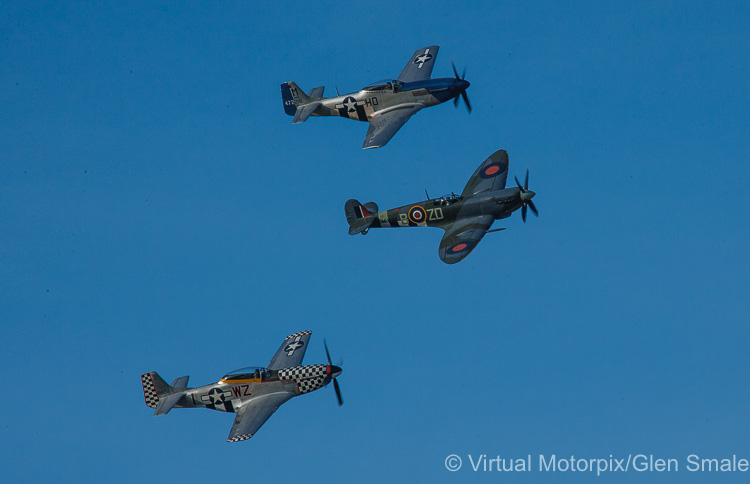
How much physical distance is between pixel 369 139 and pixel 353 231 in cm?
558

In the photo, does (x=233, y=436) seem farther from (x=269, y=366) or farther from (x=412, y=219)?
(x=412, y=219)

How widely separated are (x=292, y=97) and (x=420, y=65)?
876cm

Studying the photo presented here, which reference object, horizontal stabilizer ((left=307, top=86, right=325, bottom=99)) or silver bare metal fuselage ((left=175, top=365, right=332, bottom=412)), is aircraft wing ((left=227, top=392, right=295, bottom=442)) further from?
horizontal stabilizer ((left=307, top=86, right=325, bottom=99))

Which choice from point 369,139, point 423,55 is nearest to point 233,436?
point 369,139

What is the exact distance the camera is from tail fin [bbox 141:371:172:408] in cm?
6125

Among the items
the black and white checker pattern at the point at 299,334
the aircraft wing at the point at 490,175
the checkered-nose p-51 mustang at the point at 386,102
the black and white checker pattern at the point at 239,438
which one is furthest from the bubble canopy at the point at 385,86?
the black and white checker pattern at the point at 239,438

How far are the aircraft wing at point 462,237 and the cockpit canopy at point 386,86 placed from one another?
1037 cm

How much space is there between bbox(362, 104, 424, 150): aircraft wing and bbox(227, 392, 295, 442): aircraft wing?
1568cm

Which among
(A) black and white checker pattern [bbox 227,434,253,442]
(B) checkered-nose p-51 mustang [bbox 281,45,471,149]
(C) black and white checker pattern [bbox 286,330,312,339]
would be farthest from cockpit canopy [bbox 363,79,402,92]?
(A) black and white checker pattern [bbox 227,434,253,442]

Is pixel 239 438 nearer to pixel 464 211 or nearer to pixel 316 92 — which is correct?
pixel 464 211

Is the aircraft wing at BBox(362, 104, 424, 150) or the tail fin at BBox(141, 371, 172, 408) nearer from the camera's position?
the tail fin at BBox(141, 371, 172, 408)

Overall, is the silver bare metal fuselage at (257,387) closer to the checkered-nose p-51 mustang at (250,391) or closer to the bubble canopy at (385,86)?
the checkered-nose p-51 mustang at (250,391)

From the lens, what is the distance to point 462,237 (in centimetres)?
6147

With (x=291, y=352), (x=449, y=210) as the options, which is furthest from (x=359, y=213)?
(x=291, y=352)
